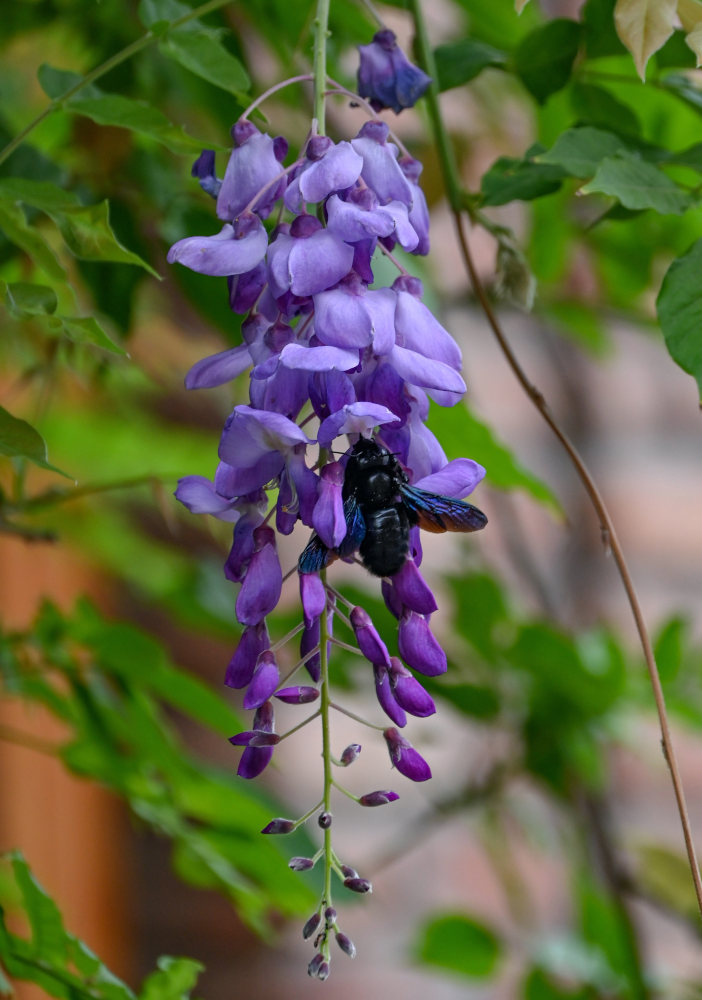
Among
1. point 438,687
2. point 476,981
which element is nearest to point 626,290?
Result: point 438,687

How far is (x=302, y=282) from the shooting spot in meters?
0.28

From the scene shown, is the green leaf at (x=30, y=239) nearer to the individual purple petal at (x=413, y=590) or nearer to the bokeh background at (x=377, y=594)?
the bokeh background at (x=377, y=594)

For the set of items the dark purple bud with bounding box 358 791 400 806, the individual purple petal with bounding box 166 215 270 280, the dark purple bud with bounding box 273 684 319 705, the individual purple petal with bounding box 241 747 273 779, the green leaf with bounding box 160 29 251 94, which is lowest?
the individual purple petal with bounding box 241 747 273 779

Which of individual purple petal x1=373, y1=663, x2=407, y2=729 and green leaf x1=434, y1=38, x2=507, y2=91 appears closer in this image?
individual purple petal x1=373, y1=663, x2=407, y2=729

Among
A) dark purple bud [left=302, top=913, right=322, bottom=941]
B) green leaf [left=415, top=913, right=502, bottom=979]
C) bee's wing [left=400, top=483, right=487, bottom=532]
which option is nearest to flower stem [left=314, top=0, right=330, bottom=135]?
bee's wing [left=400, top=483, right=487, bottom=532]

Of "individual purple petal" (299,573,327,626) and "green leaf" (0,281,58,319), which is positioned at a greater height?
"green leaf" (0,281,58,319)

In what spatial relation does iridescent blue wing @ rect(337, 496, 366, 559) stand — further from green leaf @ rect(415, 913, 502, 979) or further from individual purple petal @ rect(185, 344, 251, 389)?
green leaf @ rect(415, 913, 502, 979)

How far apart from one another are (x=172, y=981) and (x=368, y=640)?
0.17 metres

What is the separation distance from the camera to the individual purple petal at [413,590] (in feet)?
0.92

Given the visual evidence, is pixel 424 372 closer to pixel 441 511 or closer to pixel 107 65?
pixel 441 511

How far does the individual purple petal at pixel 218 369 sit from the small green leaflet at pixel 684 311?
0.40 ft

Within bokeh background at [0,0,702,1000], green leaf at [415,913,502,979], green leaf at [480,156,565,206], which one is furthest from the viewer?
green leaf at [415,913,502,979]

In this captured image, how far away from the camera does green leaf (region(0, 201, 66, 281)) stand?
1.09 ft

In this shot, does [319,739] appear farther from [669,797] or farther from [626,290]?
[626,290]
